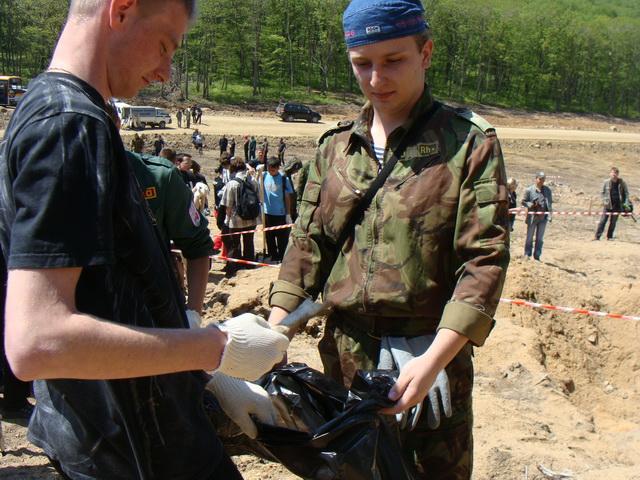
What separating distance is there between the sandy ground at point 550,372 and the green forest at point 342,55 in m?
44.4

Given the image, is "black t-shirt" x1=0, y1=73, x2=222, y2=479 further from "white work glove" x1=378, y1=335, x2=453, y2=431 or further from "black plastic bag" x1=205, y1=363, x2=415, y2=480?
"white work glove" x1=378, y1=335, x2=453, y2=431

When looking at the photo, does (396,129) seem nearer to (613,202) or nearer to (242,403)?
(242,403)

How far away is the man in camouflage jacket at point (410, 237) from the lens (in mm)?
Answer: 2182

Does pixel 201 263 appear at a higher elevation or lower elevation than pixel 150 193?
lower

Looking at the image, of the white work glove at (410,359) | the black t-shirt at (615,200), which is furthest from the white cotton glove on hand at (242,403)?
the black t-shirt at (615,200)

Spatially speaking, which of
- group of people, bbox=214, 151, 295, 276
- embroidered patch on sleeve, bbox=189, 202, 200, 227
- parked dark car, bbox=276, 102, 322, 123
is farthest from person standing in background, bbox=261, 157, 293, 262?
parked dark car, bbox=276, 102, 322, 123

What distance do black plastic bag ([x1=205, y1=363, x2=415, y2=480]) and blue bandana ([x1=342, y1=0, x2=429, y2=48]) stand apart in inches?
43.7

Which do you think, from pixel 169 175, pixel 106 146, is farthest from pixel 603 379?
pixel 106 146

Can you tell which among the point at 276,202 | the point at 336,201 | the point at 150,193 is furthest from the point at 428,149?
the point at 276,202

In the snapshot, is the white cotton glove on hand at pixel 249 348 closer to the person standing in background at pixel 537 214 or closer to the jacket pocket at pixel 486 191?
the jacket pocket at pixel 486 191

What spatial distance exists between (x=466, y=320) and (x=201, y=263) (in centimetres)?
107

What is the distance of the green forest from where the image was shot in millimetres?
57469

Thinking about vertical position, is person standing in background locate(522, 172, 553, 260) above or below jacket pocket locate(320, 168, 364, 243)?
below

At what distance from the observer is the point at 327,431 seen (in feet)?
6.56
